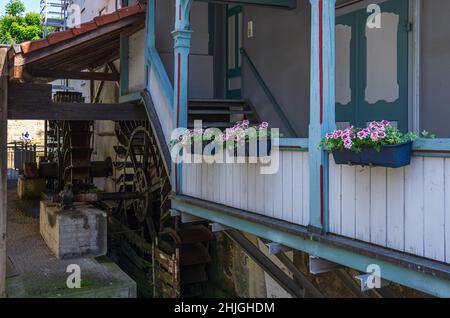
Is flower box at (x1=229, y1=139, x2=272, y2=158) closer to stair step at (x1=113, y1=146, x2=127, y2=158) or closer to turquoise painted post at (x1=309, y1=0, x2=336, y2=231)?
turquoise painted post at (x1=309, y1=0, x2=336, y2=231)

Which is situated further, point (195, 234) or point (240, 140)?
point (195, 234)

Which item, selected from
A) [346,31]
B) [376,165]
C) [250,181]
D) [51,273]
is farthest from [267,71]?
[376,165]

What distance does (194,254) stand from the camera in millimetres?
8938

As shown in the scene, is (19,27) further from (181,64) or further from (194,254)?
(181,64)

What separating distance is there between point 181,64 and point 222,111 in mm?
1798

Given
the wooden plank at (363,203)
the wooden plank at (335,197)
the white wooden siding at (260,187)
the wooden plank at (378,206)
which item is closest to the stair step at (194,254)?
the white wooden siding at (260,187)

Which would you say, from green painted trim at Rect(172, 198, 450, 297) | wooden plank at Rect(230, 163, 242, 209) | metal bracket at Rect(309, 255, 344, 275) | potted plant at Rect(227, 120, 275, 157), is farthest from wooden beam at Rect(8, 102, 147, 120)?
metal bracket at Rect(309, 255, 344, 275)

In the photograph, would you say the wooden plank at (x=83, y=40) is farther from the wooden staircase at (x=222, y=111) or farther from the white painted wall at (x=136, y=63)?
the wooden staircase at (x=222, y=111)

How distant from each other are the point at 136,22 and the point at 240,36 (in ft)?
6.07

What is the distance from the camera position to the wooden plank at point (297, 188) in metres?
4.31

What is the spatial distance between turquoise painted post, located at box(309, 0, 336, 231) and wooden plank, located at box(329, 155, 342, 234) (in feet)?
0.15

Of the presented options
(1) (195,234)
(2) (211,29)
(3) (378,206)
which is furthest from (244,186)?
(2) (211,29)
